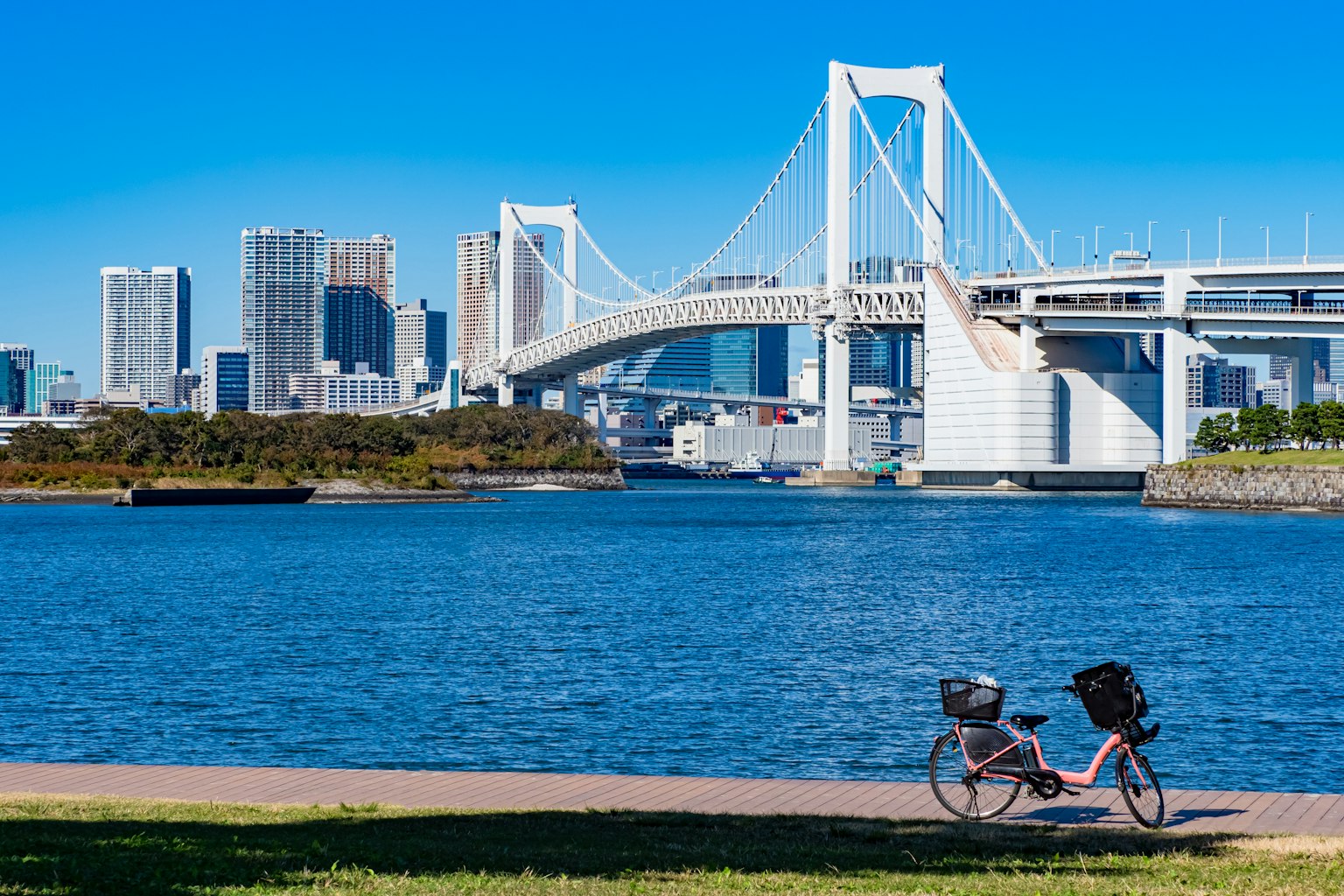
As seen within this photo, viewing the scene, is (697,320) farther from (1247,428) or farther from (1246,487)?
(1246,487)

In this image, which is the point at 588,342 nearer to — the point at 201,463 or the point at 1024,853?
the point at 201,463

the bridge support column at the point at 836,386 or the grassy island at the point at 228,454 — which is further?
the bridge support column at the point at 836,386

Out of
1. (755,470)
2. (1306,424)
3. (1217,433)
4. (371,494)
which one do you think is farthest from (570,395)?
(1306,424)

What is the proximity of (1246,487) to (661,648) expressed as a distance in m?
38.2

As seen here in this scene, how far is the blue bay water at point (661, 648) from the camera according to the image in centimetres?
1225

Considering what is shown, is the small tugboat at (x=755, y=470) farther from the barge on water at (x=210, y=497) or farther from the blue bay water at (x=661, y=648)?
the blue bay water at (x=661, y=648)

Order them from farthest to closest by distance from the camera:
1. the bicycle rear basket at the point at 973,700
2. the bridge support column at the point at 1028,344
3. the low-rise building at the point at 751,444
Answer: the low-rise building at the point at 751,444 < the bridge support column at the point at 1028,344 < the bicycle rear basket at the point at 973,700

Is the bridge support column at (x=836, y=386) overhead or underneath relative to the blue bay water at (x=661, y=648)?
overhead

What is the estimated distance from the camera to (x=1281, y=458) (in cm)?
5338

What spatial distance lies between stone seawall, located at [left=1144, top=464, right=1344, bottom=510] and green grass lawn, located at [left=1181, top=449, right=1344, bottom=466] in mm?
439

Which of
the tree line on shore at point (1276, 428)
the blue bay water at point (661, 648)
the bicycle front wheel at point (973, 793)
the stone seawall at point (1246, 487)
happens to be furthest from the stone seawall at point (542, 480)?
the bicycle front wheel at point (973, 793)

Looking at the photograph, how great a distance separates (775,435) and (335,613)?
5119 inches

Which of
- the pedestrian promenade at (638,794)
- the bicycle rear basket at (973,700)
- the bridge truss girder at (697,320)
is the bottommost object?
the pedestrian promenade at (638,794)

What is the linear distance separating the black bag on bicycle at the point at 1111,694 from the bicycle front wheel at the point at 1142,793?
0.56ft
